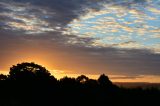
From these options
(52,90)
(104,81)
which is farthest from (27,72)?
(104,81)

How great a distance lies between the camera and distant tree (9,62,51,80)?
2712 centimetres

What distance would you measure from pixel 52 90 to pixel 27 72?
2028 millimetres

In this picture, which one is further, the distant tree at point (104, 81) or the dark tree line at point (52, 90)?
the distant tree at point (104, 81)

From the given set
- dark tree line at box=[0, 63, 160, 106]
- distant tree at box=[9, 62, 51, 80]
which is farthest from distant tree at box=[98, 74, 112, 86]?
distant tree at box=[9, 62, 51, 80]

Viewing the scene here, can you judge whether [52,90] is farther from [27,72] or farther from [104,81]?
[104,81]

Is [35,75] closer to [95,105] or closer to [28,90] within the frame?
[28,90]

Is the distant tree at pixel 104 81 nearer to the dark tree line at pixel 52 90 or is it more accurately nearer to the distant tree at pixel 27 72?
the dark tree line at pixel 52 90

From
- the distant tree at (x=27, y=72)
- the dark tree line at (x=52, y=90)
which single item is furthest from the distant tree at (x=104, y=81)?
the distant tree at (x=27, y=72)

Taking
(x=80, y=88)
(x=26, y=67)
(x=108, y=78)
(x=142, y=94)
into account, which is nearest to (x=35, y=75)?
(x=26, y=67)

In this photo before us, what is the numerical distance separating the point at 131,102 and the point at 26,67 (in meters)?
7.43

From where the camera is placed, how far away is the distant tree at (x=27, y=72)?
27.1m

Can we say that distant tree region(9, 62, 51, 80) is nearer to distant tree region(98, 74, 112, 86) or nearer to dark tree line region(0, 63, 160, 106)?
dark tree line region(0, 63, 160, 106)

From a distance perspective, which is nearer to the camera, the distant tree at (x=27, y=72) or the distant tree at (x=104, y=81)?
the distant tree at (x=27, y=72)

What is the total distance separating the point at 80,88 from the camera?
27875 millimetres
